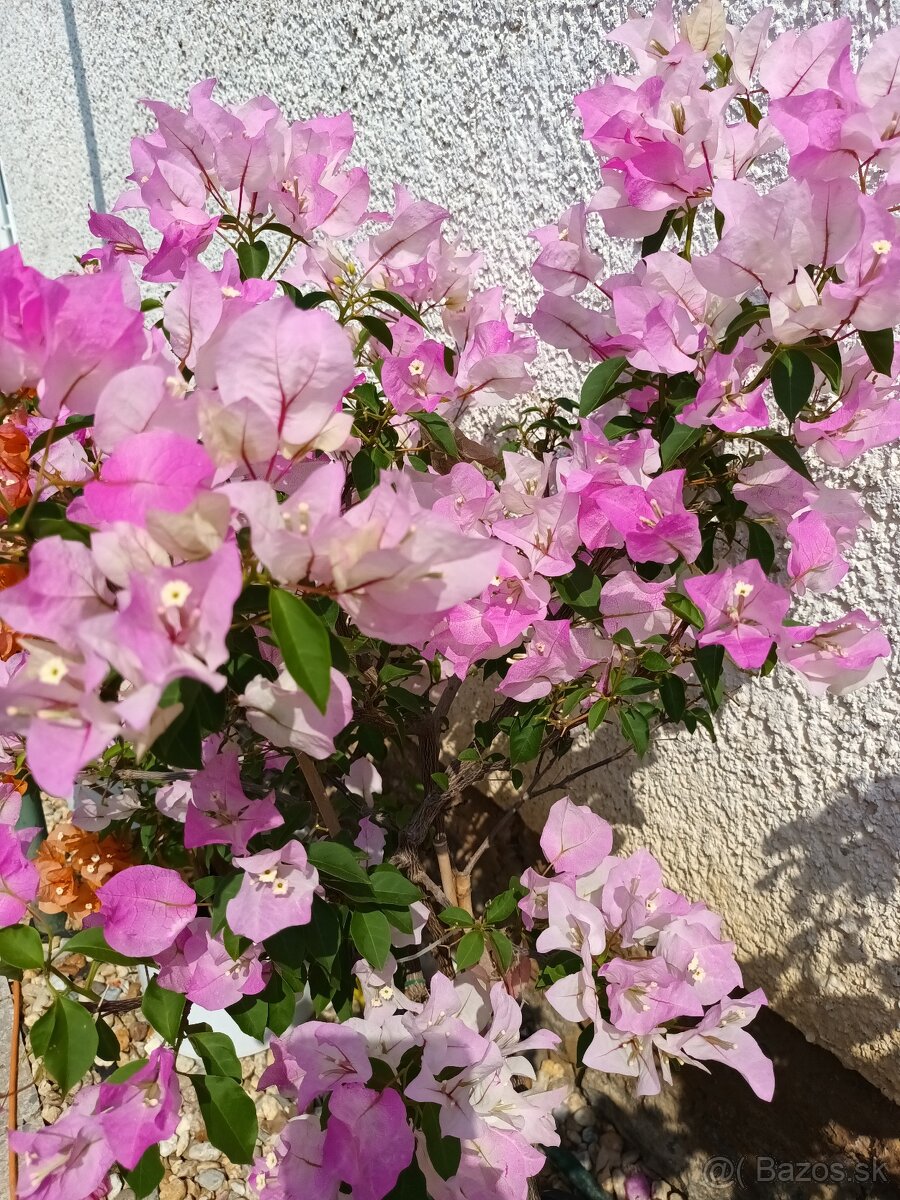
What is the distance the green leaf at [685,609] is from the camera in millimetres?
616

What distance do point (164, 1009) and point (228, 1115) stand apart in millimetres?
88

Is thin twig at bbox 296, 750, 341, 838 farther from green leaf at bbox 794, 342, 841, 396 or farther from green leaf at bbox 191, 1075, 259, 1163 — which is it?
green leaf at bbox 794, 342, 841, 396

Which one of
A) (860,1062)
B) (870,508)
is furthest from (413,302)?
(860,1062)

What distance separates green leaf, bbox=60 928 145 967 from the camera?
1.92ft

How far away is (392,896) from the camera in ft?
2.14

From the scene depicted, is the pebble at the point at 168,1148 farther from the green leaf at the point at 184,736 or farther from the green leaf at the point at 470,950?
the green leaf at the point at 184,736

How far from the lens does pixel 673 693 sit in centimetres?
69

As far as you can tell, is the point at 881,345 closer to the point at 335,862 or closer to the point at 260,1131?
the point at 335,862

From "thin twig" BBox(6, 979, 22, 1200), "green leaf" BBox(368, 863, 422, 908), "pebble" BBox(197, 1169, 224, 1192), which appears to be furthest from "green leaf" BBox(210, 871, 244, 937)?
"pebble" BBox(197, 1169, 224, 1192)

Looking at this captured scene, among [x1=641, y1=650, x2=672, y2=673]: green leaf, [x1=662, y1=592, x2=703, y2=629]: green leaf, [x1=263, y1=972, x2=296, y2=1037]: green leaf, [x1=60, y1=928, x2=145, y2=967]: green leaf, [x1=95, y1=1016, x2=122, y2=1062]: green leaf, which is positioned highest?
[x1=662, y1=592, x2=703, y2=629]: green leaf

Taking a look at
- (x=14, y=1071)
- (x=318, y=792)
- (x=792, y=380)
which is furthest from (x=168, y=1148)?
(x=792, y=380)

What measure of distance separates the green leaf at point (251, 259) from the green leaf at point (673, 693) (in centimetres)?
48

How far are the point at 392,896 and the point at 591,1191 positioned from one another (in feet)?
2.77

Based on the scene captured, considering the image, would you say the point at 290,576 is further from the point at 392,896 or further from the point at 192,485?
the point at 392,896
